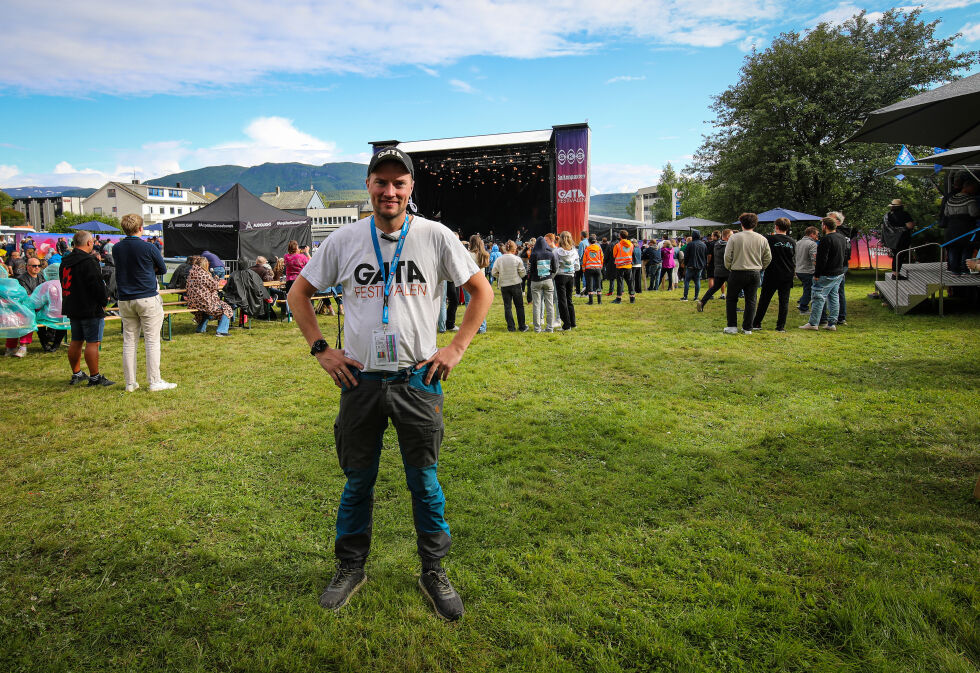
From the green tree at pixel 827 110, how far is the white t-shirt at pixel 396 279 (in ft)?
76.5

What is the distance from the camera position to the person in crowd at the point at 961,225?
32.6 feet

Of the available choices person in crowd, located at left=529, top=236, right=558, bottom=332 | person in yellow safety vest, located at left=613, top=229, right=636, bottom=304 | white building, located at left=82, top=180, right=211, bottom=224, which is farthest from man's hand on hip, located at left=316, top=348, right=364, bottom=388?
white building, located at left=82, top=180, right=211, bottom=224

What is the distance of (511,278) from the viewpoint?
10109 mm

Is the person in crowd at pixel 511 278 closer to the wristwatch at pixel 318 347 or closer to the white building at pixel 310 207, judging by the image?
the wristwatch at pixel 318 347

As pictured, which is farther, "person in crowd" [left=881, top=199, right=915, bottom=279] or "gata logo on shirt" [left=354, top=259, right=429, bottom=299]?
"person in crowd" [left=881, top=199, right=915, bottom=279]

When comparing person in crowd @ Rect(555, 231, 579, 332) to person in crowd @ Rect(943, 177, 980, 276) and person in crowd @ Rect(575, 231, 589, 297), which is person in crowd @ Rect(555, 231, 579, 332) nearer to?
person in crowd @ Rect(575, 231, 589, 297)

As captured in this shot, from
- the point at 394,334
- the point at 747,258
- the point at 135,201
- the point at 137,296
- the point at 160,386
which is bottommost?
the point at 160,386

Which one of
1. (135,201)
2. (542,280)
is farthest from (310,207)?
(542,280)

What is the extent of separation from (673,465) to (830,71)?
24.6m

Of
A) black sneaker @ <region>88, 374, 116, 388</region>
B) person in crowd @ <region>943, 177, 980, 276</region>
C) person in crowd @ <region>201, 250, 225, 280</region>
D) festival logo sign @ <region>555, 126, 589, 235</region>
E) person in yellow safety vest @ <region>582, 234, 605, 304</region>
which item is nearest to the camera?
black sneaker @ <region>88, 374, 116, 388</region>

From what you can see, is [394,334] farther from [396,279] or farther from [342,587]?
[342,587]

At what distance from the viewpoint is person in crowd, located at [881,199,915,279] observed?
40.3 ft

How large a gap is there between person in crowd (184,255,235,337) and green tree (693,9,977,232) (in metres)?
21.4

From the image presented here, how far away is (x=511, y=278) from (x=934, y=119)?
22.1 ft
